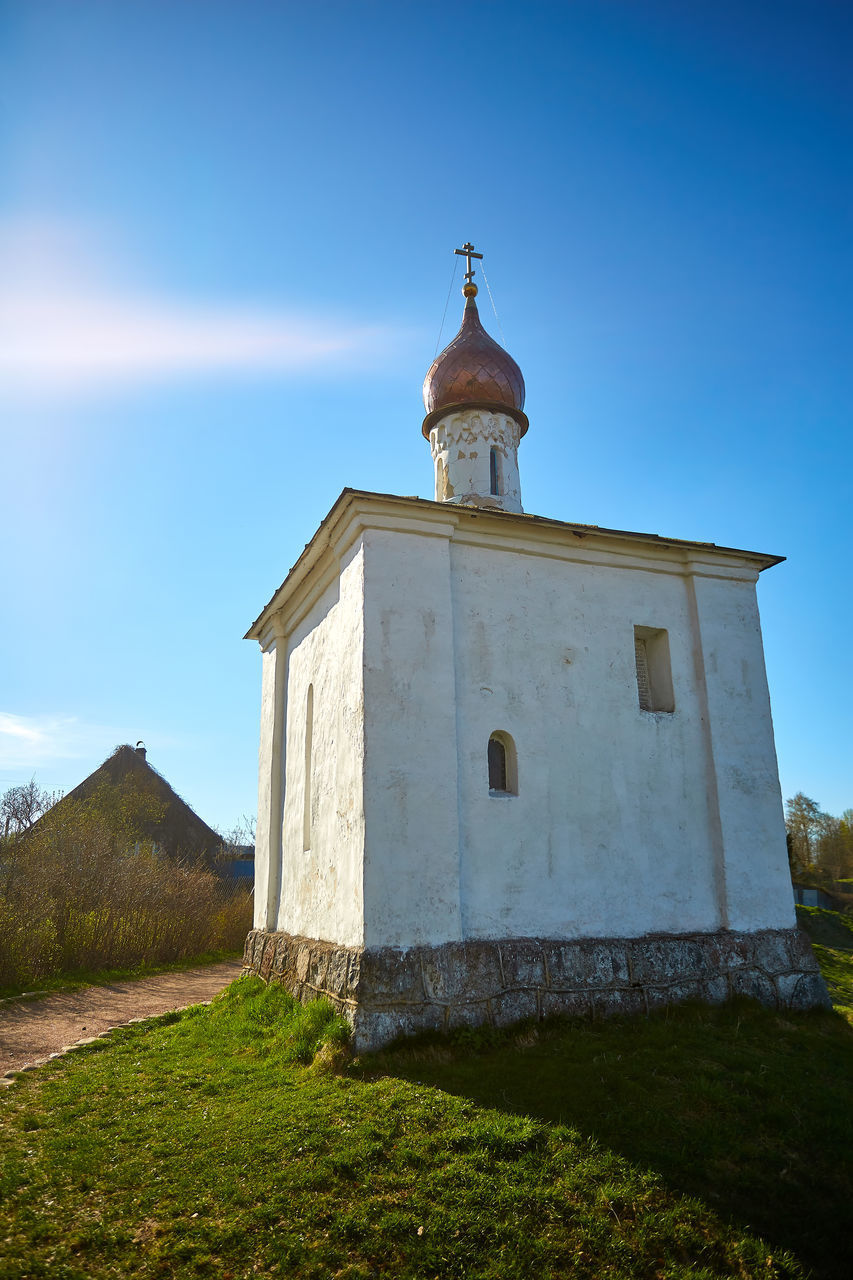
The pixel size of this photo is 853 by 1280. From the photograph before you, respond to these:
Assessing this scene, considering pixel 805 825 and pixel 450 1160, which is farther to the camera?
pixel 805 825

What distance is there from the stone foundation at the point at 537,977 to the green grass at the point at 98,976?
4859mm

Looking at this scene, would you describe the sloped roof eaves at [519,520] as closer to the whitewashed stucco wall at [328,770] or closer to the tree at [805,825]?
the whitewashed stucco wall at [328,770]

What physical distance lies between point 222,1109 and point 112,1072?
1.99 metres

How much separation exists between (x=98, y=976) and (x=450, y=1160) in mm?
10231

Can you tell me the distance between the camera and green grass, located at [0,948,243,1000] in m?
11.9

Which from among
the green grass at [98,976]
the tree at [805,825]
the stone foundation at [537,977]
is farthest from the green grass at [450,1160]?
the tree at [805,825]

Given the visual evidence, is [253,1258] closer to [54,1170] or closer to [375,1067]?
[54,1170]

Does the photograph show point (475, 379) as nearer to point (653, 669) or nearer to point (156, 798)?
point (653, 669)

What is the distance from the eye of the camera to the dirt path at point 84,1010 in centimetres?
876

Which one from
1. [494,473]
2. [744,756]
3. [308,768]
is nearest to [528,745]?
[744,756]

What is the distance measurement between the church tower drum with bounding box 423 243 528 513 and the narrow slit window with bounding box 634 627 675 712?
3611mm

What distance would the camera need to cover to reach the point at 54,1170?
5102mm

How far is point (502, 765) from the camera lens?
27.6 feet

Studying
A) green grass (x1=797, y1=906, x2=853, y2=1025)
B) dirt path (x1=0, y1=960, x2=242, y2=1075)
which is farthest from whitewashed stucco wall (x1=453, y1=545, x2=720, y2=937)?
dirt path (x1=0, y1=960, x2=242, y2=1075)
